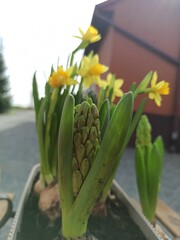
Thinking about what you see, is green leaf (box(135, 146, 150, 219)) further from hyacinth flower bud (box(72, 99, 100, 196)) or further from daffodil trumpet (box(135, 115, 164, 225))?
hyacinth flower bud (box(72, 99, 100, 196))

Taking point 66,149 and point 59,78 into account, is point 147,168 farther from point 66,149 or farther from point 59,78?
point 66,149

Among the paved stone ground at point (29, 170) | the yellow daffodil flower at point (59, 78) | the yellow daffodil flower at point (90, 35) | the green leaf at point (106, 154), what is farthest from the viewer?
the paved stone ground at point (29, 170)

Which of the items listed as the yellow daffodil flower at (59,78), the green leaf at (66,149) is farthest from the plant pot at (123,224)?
the yellow daffodil flower at (59,78)

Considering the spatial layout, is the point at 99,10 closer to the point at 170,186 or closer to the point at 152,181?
the point at 170,186

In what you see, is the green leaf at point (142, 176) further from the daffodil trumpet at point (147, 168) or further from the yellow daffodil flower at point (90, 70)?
the yellow daffodil flower at point (90, 70)

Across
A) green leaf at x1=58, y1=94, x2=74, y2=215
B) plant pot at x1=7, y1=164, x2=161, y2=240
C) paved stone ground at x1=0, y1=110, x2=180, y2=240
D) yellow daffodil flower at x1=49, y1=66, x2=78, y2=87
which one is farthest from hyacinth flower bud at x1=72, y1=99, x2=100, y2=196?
paved stone ground at x1=0, y1=110, x2=180, y2=240

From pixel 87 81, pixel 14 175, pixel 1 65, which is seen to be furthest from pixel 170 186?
pixel 1 65

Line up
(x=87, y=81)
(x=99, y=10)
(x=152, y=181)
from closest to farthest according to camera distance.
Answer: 1. (x=87, y=81)
2. (x=152, y=181)
3. (x=99, y=10)
